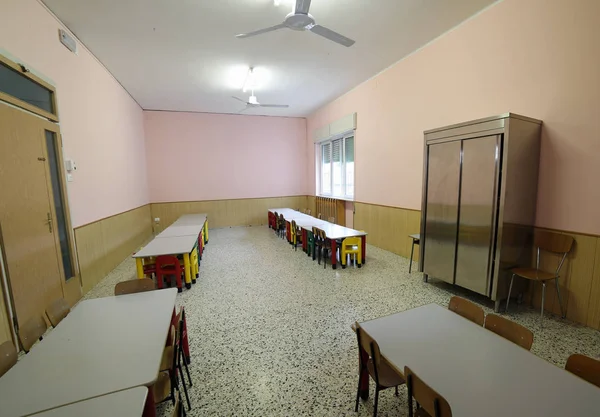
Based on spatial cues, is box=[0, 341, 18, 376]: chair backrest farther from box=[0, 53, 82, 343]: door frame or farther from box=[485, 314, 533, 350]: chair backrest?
box=[485, 314, 533, 350]: chair backrest

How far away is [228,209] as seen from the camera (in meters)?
8.87

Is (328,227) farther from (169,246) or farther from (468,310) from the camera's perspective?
(468,310)

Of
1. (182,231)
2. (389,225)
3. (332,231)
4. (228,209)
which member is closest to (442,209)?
(389,225)

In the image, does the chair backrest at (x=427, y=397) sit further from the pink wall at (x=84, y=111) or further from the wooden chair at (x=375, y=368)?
the pink wall at (x=84, y=111)

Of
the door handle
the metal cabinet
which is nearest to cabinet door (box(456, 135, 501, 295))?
the metal cabinet

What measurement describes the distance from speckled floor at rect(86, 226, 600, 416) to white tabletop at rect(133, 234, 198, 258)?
633 mm

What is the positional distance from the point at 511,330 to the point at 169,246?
4.26 metres

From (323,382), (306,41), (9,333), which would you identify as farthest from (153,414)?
(306,41)

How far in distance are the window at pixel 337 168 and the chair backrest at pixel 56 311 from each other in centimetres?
611

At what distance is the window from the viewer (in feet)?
23.6

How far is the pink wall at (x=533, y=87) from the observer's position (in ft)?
8.83

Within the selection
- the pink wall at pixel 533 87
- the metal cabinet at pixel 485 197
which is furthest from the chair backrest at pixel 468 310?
the pink wall at pixel 533 87

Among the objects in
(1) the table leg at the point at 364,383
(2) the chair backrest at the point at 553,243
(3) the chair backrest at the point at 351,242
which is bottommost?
(1) the table leg at the point at 364,383

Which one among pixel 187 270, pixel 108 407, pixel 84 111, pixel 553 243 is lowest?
pixel 187 270
